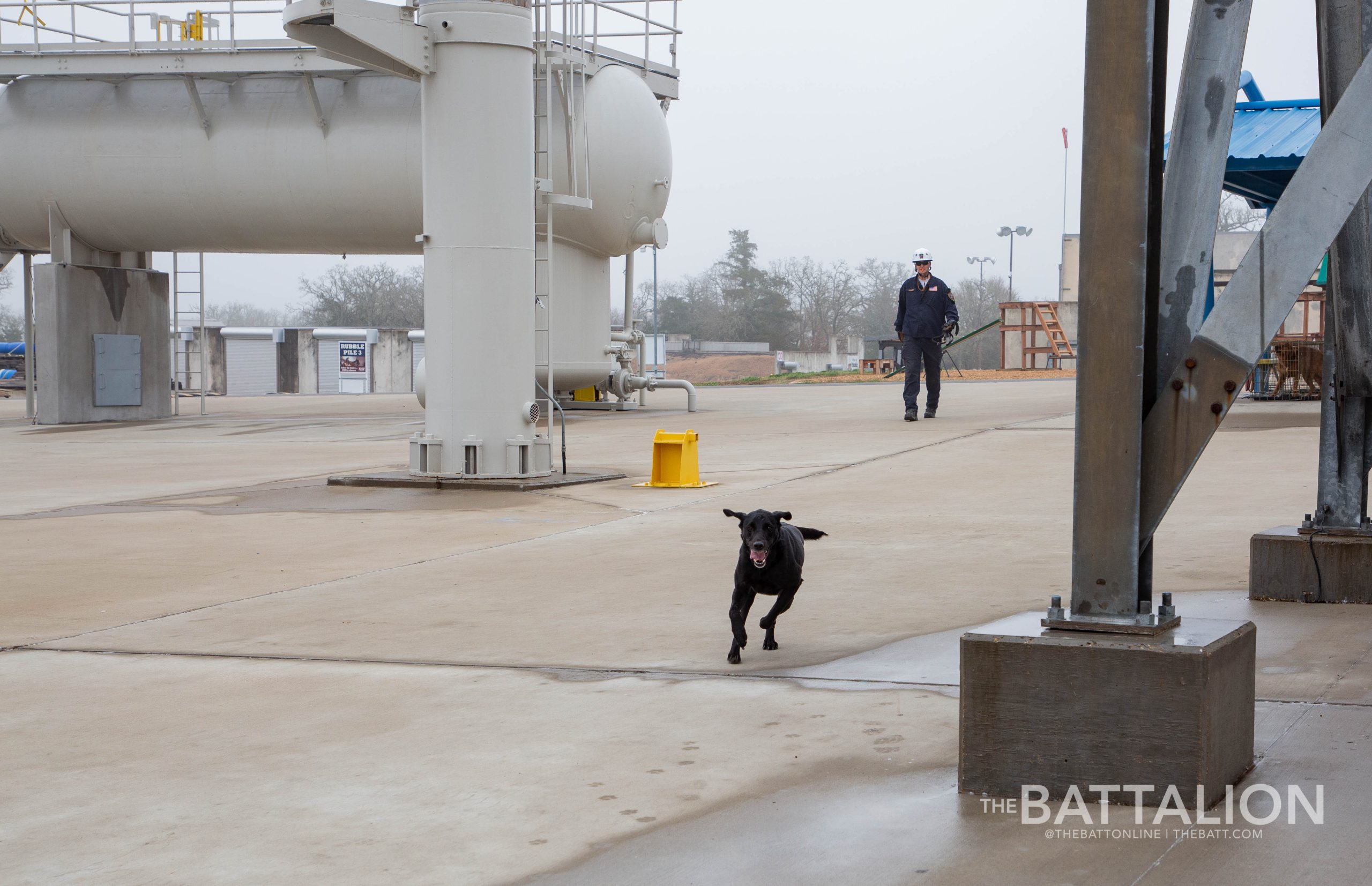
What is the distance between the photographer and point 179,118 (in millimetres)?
19344

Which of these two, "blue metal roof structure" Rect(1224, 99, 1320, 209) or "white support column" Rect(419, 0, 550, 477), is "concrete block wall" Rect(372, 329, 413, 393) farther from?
"white support column" Rect(419, 0, 550, 477)

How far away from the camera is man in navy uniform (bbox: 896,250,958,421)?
16094 millimetres

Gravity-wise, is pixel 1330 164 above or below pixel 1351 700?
above

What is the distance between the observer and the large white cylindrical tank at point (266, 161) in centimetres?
1859

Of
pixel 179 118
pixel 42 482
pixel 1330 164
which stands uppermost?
pixel 179 118

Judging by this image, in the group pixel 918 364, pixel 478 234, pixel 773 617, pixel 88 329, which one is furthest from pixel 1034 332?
pixel 773 617

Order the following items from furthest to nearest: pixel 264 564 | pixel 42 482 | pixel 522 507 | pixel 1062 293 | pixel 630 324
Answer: pixel 1062 293 < pixel 630 324 < pixel 42 482 < pixel 522 507 < pixel 264 564

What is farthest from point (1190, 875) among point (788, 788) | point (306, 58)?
point (306, 58)

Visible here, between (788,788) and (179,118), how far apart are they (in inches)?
732

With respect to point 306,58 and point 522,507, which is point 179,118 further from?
point 522,507

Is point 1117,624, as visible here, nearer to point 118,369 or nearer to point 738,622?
point 738,622

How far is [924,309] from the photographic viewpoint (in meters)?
16.2

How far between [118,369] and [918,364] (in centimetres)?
1329

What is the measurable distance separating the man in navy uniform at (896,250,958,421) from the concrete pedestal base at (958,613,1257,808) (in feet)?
42.3
